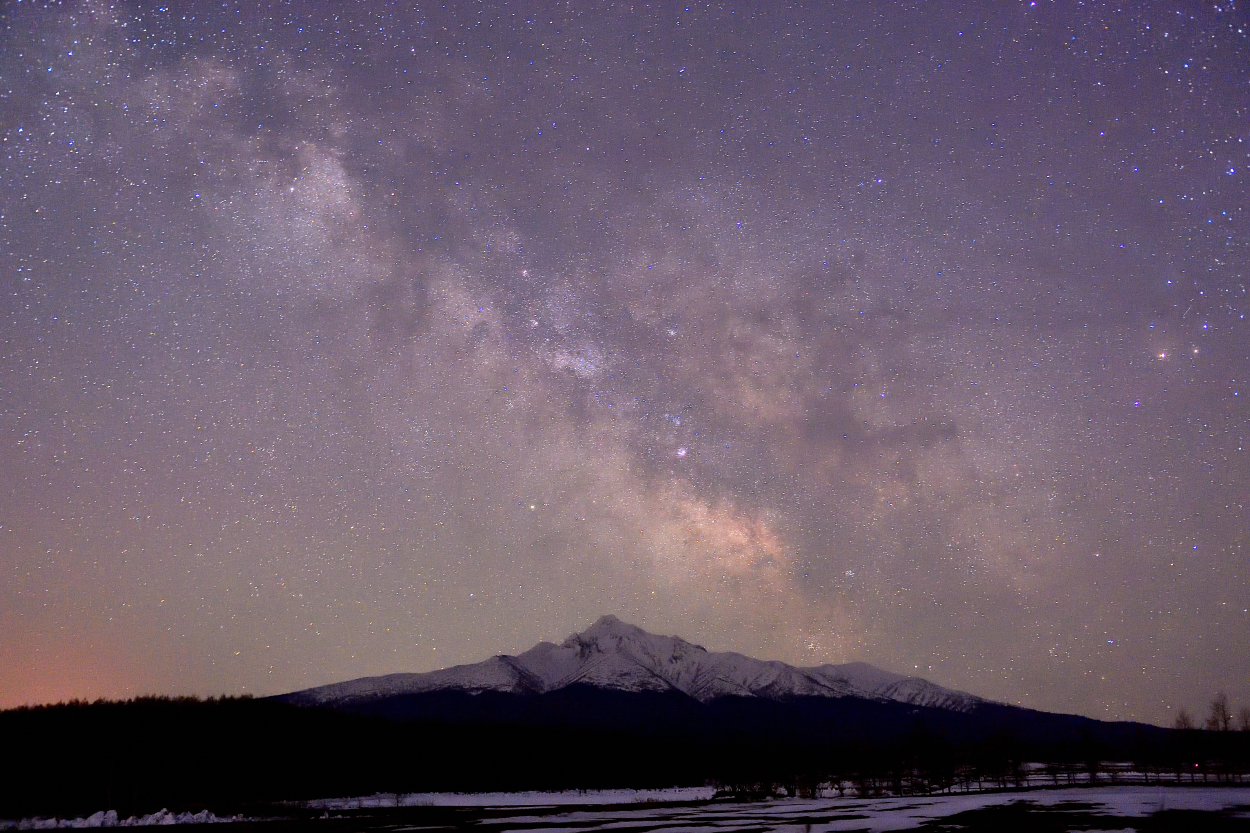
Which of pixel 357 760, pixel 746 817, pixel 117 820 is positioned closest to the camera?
pixel 746 817

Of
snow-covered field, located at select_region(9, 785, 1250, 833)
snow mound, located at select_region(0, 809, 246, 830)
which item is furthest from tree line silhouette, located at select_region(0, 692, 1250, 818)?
snow-covered field, located at select_region(9, 785, 1250, 833)

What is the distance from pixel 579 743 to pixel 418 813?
110 metres

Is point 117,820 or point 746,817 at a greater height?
point 746,817

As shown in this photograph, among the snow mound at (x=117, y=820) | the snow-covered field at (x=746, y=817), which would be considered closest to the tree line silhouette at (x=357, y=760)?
the snow mound at (x=117, y=820)

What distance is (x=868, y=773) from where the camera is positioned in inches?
6112

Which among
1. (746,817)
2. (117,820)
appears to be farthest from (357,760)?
(746,817)

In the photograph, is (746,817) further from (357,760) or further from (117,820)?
(357,760)

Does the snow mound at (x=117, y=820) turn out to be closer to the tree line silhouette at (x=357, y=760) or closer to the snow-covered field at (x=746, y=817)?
the snow-covered field at (x=746, y=817)

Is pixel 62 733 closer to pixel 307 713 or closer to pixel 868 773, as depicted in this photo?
pixel 307 713

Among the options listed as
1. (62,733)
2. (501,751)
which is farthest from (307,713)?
(62,733)

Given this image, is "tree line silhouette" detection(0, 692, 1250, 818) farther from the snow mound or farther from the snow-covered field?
the snow-covered field

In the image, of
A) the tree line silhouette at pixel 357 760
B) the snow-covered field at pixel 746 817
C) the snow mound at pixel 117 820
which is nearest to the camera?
the snow-covered field at pixel 746 817

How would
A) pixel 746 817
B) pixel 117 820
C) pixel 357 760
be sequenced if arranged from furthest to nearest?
pixel 357 760, pixel 117 820, pixel 746 817

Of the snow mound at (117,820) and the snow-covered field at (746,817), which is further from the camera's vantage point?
the snow mound at (117,820)
